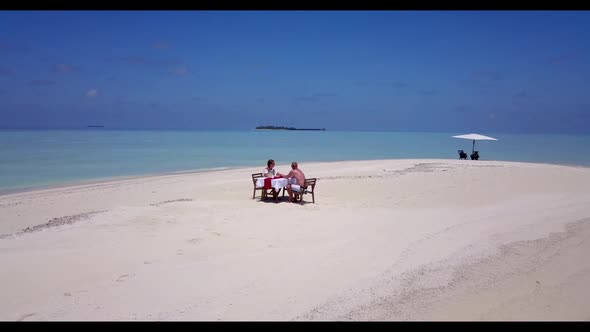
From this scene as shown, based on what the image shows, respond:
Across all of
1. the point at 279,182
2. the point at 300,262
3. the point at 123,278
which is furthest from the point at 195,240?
the point at 279,182

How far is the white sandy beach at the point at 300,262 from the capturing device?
4.03 m

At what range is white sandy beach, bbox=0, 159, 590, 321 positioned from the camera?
13.2ft

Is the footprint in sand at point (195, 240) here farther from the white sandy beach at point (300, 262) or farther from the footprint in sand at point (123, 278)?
the footprint in sand at point (123, 278)

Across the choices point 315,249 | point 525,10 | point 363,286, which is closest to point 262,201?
point 315,249

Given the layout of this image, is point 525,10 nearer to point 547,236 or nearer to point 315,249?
point 315,249

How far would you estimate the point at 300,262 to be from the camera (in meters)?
5.39

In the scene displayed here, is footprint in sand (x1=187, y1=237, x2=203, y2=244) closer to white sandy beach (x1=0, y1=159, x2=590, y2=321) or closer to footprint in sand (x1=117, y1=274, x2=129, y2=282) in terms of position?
white sandy beach (x1=0, y1=159, x2=590, y2=321)

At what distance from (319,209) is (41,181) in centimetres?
1300

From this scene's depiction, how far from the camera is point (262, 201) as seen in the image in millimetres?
Answer: 10133

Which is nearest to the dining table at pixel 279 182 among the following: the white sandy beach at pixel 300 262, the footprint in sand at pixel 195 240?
the white sandy beach at pixel 300 262

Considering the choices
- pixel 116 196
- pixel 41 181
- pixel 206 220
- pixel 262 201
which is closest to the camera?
pixel 206 220

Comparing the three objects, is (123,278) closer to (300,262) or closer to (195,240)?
(195,240)

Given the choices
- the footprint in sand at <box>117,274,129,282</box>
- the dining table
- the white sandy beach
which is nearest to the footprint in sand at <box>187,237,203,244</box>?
the white sandy beach

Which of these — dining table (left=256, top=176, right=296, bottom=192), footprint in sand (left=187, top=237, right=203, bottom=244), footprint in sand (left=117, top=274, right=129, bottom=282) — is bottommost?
footprint in sand (left=117, top=274, right=129, bottom=282)
